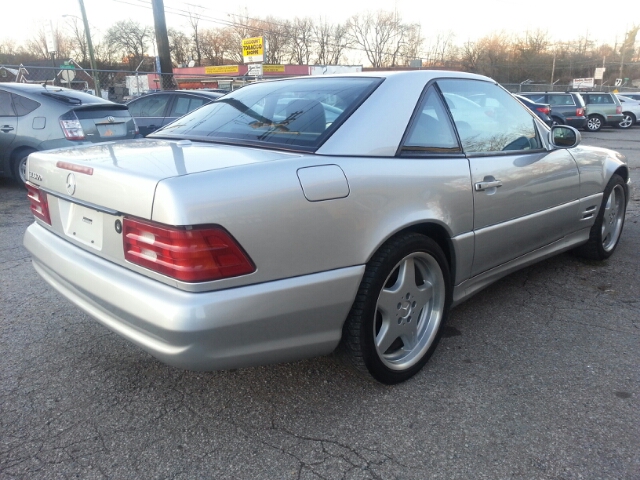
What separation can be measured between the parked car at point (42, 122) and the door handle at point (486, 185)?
18.9 ft

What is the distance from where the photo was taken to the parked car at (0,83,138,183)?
6.82 m

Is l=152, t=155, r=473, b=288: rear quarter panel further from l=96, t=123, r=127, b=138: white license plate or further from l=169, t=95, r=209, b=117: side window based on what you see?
l=169, t=95, r=209, b=117: side window

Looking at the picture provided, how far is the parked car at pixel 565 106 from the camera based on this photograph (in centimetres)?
1908

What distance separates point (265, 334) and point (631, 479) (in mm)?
1454

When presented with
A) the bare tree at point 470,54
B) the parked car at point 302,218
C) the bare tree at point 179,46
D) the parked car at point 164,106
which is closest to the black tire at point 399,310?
the parked car at point 302,218

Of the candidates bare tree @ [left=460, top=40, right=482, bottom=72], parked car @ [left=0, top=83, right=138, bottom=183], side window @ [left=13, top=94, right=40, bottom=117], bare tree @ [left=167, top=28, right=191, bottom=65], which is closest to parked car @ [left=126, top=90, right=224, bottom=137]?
parked car @ [left=0, top=83, right=138, bottom=183]

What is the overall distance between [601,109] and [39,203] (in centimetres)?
2303

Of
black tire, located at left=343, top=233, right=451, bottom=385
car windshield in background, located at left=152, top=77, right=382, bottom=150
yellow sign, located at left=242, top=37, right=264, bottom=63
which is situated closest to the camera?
black tire, located at left=343, top=233, right=451, bottom=385

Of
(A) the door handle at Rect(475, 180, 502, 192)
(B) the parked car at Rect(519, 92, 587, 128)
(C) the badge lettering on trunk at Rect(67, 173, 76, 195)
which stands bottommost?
(B) the parked car at Rect(519, 92, 587, 128)

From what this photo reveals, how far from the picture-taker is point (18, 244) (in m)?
4.80

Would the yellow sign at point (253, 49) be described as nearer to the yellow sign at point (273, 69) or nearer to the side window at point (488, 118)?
the yellow sign at point (273, 69)

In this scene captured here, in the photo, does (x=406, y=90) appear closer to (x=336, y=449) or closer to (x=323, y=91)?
(x=323, y=91)

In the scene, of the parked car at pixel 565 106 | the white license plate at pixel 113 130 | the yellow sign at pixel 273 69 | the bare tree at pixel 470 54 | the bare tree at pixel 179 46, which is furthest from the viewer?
the bare tree at pixel 179 46

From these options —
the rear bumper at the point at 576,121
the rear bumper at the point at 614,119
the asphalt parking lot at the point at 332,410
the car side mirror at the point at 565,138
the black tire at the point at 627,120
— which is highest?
the car side mirror at the point at 565,138
